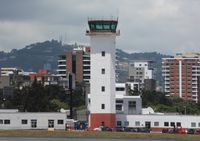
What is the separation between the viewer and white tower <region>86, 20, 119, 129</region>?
115 meters

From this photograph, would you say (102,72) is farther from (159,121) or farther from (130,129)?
(159,121)

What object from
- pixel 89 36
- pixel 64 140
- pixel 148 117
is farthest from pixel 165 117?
pixel 64 140

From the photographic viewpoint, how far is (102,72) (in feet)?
381

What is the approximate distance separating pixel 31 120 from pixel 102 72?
48.2ft

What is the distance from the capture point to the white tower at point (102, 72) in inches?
4513

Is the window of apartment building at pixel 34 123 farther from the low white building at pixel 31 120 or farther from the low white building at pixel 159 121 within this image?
the low white building at pixel 159 121

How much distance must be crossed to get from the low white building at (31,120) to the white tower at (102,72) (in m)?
5.73

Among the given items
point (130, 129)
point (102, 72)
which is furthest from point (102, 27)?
point (130, 129)

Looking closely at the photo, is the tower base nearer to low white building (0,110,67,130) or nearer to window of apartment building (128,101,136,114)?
low white building (0,110,67,130)

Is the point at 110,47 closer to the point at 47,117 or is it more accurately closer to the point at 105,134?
the point at 47,117

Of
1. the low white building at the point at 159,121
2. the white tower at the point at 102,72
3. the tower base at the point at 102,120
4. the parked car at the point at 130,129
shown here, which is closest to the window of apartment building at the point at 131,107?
the low white building at the point at 159,121

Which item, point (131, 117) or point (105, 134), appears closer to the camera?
point (105, 134)

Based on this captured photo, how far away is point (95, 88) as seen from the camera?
11556 cm

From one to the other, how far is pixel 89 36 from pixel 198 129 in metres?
24.8
